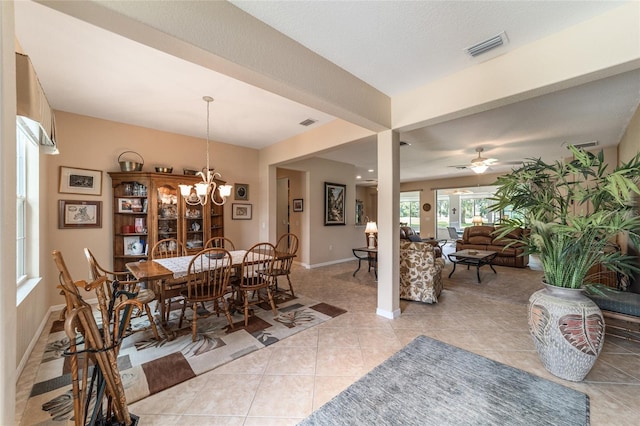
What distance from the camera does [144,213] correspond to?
4008 mm

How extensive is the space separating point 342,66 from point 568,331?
2946mm

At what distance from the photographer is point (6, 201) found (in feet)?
3.43

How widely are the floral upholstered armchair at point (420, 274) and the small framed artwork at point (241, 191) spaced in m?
3.35

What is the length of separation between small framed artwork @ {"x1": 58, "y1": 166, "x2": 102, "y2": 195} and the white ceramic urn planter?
5.52 metres

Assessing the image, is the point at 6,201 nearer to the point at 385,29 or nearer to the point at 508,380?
the point at 385,29

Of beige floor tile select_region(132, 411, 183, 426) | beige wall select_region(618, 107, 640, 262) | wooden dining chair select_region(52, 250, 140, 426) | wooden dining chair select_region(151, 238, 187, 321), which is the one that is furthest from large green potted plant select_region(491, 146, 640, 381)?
wooden dining chair select_region(151, 238, 187, 321)

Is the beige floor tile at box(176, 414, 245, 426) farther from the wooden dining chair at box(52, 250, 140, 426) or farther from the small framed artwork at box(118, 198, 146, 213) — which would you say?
the small framed artwork at box(118, 198, 146, 213)

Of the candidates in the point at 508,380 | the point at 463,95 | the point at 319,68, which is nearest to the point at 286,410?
the point at 508,380

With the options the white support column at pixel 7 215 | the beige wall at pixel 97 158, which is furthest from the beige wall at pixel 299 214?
the white support column at pixel 7 215

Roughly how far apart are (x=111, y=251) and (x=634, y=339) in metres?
6.62

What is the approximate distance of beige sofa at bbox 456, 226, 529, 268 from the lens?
20.3 feet

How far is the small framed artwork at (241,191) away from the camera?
5.26m

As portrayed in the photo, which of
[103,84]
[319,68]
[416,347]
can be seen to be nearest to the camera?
[319,68]

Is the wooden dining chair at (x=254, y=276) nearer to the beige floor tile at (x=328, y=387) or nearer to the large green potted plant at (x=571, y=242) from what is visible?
the beige floor tile at (x=328, y=387)
